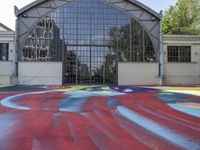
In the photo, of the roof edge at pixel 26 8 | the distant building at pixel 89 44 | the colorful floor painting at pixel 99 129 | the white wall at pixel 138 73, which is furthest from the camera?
the white wall at pixel 138 73

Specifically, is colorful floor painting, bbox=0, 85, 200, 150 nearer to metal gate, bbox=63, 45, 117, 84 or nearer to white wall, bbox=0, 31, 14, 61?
metal gate, bbox=63, 45, 117, 84

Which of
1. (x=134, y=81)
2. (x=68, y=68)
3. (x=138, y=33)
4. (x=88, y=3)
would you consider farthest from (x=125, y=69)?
(x=88, y=3)

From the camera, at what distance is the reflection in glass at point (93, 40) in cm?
3241

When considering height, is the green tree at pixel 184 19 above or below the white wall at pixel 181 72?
above

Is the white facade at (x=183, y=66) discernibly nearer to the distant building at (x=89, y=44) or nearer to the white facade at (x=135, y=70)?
the white facade at (x=135, y=70)

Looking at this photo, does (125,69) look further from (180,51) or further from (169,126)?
(169,126)

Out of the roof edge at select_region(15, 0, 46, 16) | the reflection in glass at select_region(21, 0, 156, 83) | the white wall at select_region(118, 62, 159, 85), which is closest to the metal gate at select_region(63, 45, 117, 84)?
the reflection in glass at select_region(21, 0, 156, 83)

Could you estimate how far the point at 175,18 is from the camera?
48.4 metres

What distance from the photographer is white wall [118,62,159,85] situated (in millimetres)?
32656

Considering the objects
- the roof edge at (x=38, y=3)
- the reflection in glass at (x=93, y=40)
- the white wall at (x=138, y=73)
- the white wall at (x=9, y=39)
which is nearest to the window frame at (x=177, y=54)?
the reflection in glass at (x=93, y=40)

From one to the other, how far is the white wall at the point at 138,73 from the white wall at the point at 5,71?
12.9 m

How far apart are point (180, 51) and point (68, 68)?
1389 centimetres

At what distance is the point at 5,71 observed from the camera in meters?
32.7

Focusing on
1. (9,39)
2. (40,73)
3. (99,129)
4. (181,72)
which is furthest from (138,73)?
(99,129)
